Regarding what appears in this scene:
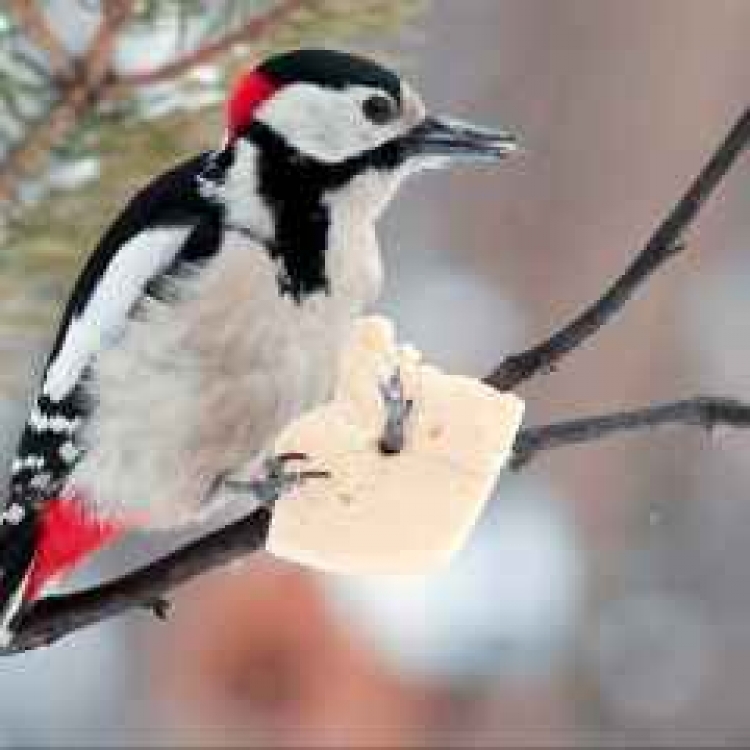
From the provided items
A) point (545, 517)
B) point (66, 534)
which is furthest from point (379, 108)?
point (545, 517)

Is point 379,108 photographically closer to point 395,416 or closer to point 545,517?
point 395,416

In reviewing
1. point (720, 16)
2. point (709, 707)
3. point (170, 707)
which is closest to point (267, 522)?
point (170, 707)

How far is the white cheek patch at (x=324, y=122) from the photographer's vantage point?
525 mm

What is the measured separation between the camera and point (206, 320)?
550mm

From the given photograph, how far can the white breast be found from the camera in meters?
0.54

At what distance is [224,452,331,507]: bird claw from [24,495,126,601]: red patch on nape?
5cm

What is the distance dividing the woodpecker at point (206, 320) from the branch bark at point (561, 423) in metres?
0.04

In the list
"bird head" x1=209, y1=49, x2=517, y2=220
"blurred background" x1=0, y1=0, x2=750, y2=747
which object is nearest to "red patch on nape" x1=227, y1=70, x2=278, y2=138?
"bird head" x1=209, y1=49, x2=517, y2=220

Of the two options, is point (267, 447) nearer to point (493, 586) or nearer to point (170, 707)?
point (170, 707)

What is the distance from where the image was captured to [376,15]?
1.63ft

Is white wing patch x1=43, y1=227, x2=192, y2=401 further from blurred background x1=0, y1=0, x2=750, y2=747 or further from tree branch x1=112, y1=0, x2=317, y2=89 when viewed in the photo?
blurred background x1=0, y1=0, x2=750, y2=747

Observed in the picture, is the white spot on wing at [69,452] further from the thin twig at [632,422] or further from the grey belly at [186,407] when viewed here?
the thin twig at [632,422]

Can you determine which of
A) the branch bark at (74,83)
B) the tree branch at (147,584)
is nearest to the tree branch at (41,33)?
the branch bark at (74,83)

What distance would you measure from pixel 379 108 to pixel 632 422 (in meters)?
0.10
